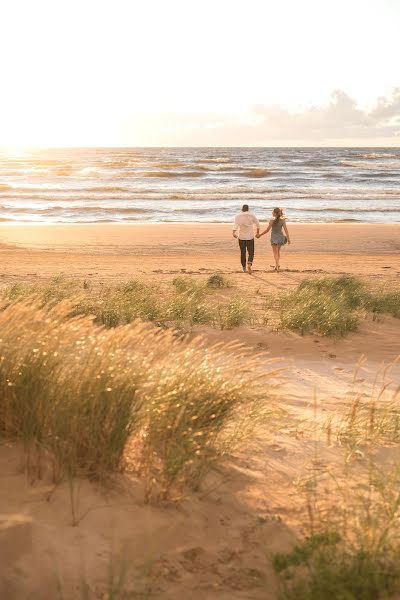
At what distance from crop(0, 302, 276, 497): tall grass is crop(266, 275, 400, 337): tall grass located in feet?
17.0

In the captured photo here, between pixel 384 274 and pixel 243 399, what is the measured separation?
11.7 m

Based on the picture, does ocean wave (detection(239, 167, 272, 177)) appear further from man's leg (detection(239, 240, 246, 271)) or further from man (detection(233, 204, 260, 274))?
man's leg (detection(239, 240, 246, 271))

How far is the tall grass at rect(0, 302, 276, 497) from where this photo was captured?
3668mm

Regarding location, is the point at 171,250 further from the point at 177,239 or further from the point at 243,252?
the point at 243,252

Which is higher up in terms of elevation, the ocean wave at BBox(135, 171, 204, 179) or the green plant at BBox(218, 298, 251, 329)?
the ocean wave at BBox(135, 171, 204, 179)

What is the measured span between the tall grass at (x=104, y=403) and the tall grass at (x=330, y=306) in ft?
17.0

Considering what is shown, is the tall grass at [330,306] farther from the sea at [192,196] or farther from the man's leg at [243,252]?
the sea at [192,196]

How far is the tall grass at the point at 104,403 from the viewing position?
3.67m

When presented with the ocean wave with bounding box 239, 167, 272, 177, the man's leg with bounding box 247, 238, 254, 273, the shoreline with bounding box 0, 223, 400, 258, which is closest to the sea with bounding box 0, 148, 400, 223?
the ocean wave with bounding box 239, 167, 272, 177

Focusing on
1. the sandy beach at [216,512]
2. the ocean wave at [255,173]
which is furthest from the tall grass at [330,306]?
the ocean wave at [255,173]

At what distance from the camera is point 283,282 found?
13695mm

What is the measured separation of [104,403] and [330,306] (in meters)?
6.28

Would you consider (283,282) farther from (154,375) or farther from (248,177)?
(248,177)

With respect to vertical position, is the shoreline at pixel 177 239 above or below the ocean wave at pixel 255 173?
below
